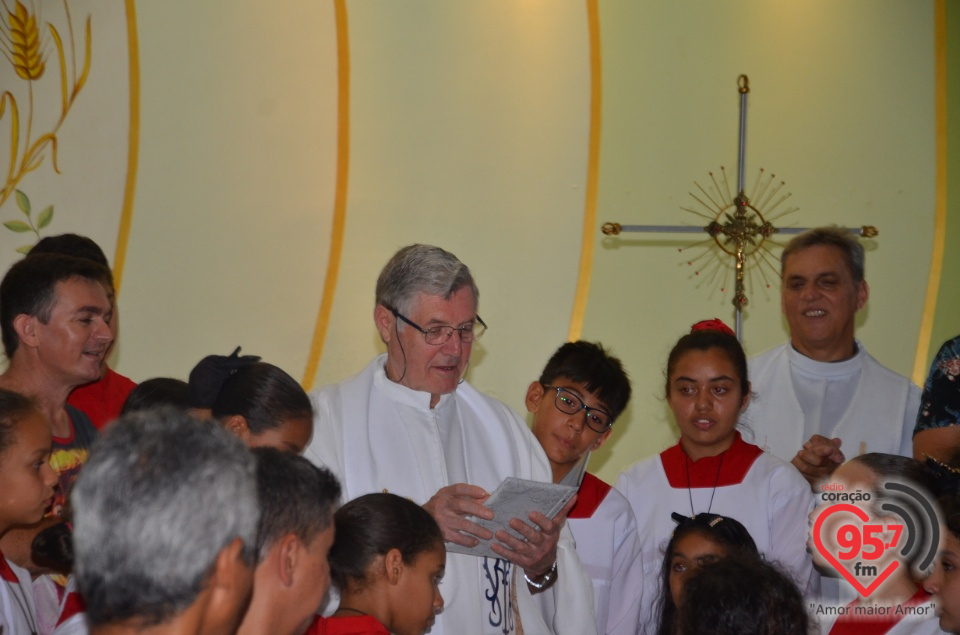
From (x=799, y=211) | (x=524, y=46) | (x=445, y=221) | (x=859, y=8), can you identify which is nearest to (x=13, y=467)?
(x=445, y=221)

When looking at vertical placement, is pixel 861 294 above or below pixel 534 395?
above

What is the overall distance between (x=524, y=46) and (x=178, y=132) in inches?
79.5

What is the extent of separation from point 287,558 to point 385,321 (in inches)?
70.3

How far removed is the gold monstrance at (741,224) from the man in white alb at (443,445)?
2.17 meters

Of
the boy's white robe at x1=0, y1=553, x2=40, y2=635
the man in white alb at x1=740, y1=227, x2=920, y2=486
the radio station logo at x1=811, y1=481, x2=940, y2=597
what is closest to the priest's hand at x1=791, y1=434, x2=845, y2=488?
the radio station logo at x1=811, y1=481, x2=940, y2=597

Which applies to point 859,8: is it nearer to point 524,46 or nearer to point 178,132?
point 524,46

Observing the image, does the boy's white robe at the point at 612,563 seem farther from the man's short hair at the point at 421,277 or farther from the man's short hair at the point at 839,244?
the man's short hair at the point at 839,244

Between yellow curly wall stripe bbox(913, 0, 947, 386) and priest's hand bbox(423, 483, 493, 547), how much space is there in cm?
397

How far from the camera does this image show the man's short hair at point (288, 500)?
212cm

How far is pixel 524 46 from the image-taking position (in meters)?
6.30

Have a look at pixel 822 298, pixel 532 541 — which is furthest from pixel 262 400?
pixel 822 298

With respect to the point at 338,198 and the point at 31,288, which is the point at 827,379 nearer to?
the point at 338,198

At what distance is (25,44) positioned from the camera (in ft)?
19.0

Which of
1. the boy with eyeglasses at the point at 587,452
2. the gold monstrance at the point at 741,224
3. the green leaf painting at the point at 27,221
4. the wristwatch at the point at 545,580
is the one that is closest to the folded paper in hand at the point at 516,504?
the wristwatch at the point at 545,580
